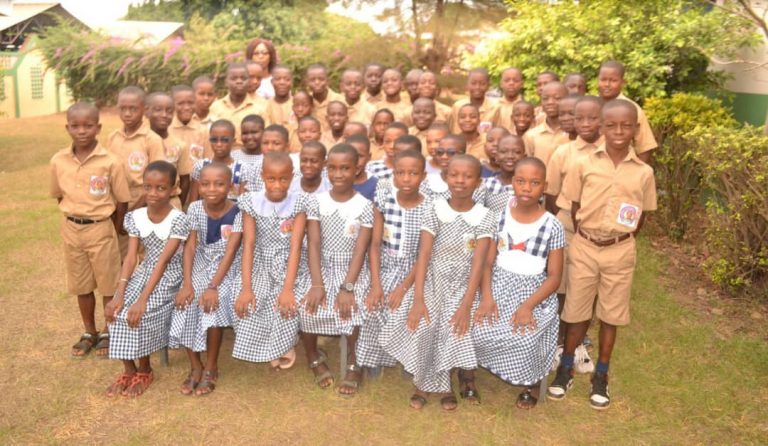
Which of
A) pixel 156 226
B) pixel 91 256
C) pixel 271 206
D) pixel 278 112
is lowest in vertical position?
pixel 91 256

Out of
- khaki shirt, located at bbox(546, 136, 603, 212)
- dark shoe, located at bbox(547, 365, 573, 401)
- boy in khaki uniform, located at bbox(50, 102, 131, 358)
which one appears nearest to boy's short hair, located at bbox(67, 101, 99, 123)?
boy in khaki uniform, located at bbox(50, 102, 131, 358)

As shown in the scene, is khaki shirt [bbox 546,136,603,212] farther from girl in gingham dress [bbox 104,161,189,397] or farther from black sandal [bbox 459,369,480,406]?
girl in gingham dress [bbox 104,161,189,397]

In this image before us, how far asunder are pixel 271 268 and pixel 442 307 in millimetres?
1050

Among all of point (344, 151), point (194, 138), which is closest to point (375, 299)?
point (344, 151)

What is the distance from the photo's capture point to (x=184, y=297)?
3.78 m

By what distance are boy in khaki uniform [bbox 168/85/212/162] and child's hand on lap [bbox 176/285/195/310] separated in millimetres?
1523

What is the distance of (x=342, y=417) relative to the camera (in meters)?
3.55

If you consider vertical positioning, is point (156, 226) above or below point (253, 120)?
below

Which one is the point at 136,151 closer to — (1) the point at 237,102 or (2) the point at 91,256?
(2) the point at 91,256

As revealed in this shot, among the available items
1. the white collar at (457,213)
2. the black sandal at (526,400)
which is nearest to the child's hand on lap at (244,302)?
the white collar at (457,213)

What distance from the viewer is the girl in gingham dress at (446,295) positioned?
3.59 metres

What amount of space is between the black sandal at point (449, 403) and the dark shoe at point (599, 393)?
2.57 ft

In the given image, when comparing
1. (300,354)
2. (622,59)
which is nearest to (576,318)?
(300,354)

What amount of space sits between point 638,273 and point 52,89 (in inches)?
750
